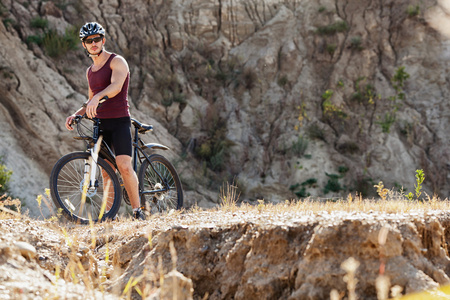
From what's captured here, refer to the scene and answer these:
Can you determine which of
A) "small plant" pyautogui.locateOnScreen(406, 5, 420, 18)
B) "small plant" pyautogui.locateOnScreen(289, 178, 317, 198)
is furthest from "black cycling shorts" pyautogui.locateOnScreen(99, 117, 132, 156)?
"small plant" pyautogui.locateOnScreen(406, 5, 420, 18)

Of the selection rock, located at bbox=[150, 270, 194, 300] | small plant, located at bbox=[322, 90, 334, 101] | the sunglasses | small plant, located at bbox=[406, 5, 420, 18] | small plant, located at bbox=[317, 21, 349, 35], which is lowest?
small plant, located at bbox=[322, 90, 334, 101]

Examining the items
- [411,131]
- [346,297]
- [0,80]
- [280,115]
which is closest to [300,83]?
[280,115]

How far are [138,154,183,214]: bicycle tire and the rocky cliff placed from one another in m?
6.45

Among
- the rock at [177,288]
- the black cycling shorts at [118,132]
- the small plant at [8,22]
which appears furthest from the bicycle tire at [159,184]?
the small plant at [8,22]

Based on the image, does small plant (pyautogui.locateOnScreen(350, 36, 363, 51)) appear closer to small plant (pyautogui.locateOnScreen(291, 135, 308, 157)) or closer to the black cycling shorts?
small plant (pyautogui.locateOnScreen(291, 135, 308, 157))

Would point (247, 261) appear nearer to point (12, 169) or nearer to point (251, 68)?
point (12, 169)

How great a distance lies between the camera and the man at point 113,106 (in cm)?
587

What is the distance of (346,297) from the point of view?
339 cm

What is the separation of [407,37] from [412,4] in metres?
1.38

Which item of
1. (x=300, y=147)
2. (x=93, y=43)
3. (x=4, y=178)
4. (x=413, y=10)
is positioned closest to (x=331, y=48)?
(x=413, y=10)

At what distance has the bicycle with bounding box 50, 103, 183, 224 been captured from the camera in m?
5.62

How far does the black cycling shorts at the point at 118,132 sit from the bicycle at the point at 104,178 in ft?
0.33

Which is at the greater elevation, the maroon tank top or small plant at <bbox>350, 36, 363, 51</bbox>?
the maroon tank top

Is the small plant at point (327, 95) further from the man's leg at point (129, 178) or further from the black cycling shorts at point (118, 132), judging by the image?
the man's leg at point (129, 178)
